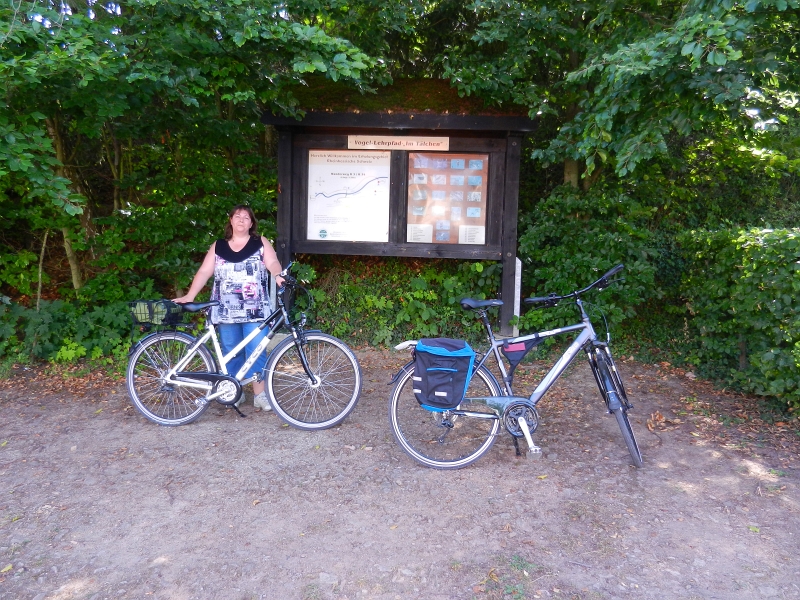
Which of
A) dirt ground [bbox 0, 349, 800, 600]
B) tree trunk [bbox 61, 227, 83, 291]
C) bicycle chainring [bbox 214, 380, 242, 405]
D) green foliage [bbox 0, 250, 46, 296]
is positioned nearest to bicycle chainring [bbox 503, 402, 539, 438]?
dirt ground [bbox 0, 349, 800, 600]

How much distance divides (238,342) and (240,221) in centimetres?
95

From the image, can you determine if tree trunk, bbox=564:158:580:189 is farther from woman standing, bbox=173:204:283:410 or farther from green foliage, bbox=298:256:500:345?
woman standing, bbox=173:204:283:410

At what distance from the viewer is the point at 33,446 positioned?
4.49m

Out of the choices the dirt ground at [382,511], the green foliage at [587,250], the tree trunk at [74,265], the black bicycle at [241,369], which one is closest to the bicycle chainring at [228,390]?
the black bicycle at [241,369]

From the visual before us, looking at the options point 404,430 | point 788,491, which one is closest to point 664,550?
point 788,491

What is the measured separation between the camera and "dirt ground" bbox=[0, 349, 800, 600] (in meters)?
2.89

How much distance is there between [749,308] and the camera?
15.9ft

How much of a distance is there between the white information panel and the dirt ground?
2.14 m

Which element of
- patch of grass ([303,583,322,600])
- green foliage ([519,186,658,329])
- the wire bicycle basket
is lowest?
patch of grass ([303,583,322,600])

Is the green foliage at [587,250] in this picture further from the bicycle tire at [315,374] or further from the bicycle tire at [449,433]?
the bicycle tire at [315,374]

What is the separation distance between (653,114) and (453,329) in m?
3.16

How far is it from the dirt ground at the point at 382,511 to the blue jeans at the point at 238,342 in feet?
1.39

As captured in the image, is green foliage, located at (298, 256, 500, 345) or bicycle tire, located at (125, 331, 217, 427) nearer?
bicycle tire, located at (125, 331, 217, 427)

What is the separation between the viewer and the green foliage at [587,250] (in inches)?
259
